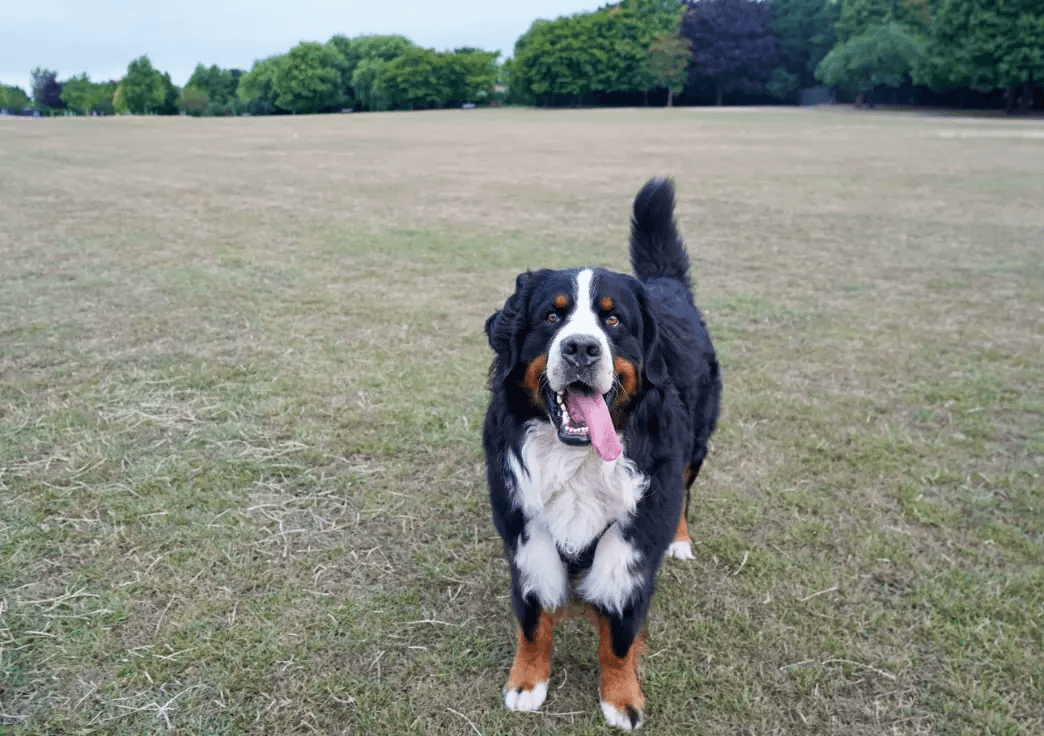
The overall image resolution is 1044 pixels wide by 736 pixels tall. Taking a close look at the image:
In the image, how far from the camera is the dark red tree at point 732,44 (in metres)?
69.8

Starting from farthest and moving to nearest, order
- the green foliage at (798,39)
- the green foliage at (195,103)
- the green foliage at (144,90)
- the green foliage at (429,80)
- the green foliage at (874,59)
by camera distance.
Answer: the green foliage at (195,103), the green foliage at (144,90), the green foliage at (429,80), the green foliage at (798,39), the green foliage at (874,59)

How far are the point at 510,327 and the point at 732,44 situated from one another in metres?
76.9

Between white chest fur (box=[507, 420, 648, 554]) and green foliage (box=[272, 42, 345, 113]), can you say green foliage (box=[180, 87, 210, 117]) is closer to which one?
green foliage (box=[272, 42, 345, 113])

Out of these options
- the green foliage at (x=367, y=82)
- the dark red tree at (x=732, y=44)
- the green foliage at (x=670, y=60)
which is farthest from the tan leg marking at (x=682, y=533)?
the green foliage at (x=367, y=82)

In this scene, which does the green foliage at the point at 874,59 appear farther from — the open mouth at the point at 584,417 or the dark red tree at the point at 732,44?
the open mouth at the point at 584,417

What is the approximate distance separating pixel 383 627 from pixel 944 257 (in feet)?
29.0

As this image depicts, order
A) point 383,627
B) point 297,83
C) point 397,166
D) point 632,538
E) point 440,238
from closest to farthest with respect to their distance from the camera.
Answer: point 632,538 → point 383,627 → point 440,238 → point 397,166 → point 297,83

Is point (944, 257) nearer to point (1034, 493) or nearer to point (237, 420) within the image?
point (1034, 493)

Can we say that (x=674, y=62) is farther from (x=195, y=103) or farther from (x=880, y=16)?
(x=195, y=103)

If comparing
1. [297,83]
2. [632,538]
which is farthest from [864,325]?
[297,83]

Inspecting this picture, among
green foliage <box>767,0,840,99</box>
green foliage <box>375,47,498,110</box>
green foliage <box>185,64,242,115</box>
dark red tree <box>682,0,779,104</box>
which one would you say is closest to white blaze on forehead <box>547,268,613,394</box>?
dark red tree <box>682,0,779,104</box>

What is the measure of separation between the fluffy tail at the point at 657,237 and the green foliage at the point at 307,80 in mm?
83705

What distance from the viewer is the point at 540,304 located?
2615 millimetres

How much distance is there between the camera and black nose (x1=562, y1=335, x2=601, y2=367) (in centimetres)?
234
